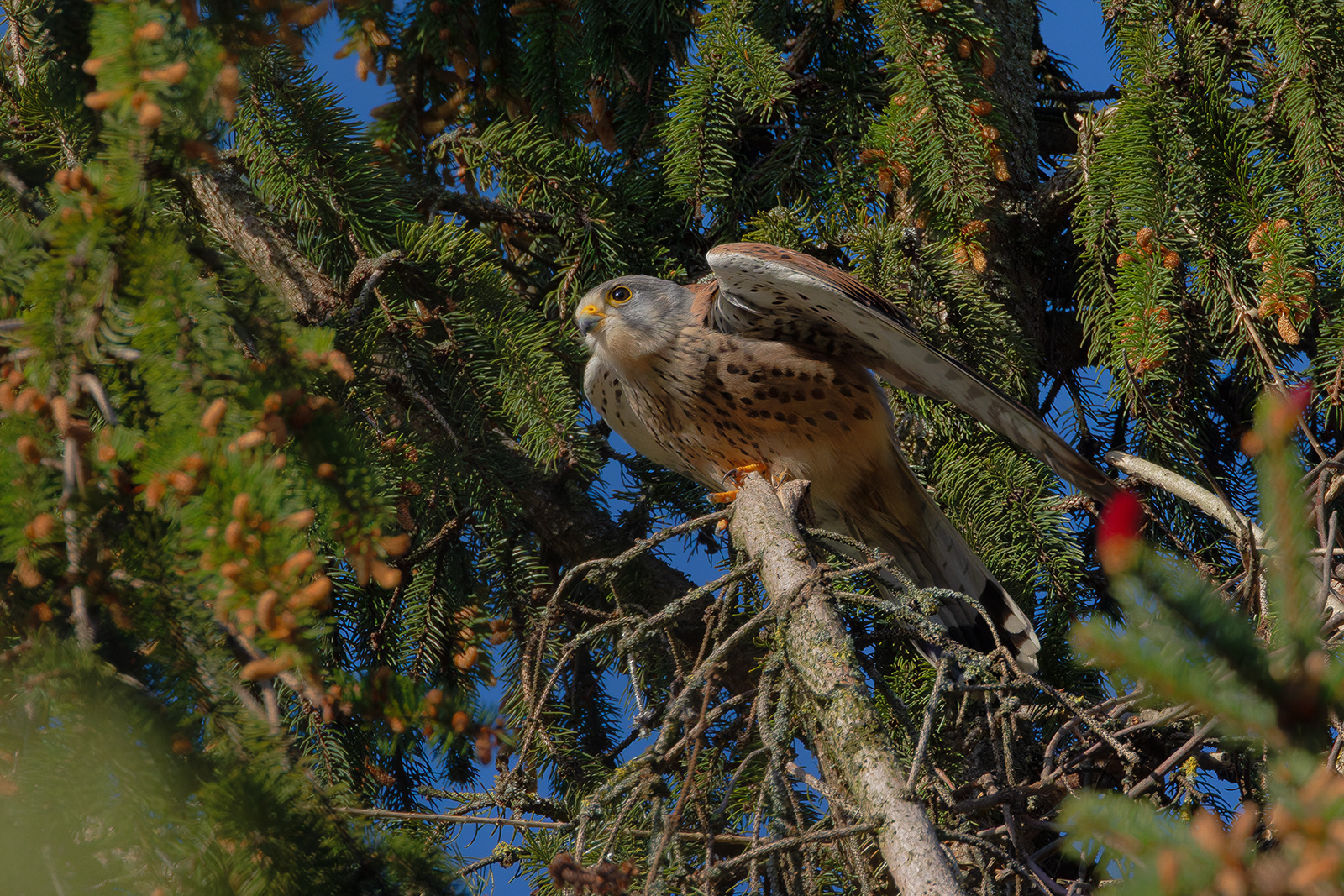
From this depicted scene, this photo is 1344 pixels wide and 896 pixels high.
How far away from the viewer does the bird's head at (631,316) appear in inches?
112

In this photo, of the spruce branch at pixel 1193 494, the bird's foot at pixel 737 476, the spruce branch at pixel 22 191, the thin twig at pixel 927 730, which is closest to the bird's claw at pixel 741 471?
the bird's foot at pixel 737 476

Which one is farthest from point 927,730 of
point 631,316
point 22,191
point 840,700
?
point 631,316

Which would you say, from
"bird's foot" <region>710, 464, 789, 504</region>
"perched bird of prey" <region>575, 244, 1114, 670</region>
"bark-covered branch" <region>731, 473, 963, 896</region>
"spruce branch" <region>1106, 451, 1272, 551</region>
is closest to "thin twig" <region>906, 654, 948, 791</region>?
"bark-covered branch" <region>731, 473, 963, 896</region>

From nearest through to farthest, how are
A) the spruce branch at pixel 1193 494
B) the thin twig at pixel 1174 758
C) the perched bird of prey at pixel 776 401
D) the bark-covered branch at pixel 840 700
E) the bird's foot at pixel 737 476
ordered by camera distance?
the bark-covered branch at pixel 840 700, the thin twig at pixel 1174 758, the spruce branch at pixel 1193 494, the bird's foot at pixel 737 476, the perched bird of prey at pixel 776 401

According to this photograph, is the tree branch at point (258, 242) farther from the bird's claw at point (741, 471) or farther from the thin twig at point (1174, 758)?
the thin twig at point (1174, 758)

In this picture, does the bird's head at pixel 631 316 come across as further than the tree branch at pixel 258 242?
Yes

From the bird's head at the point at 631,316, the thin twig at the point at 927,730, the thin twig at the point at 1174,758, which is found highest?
the bird's head at the point at 631,316

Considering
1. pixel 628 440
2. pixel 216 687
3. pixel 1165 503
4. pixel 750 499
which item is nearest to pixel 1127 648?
pixel 216 687

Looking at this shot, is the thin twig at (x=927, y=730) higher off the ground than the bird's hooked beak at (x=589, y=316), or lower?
lower

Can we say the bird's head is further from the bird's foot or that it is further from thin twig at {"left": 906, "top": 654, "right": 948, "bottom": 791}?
thin twig at {"left": 906, "top": 654, "right": 948, "bottom": 791}

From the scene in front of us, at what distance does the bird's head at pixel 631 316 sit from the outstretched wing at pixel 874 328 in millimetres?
183

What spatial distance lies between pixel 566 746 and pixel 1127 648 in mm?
1942

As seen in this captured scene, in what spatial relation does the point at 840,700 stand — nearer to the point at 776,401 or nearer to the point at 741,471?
the point at 741,471

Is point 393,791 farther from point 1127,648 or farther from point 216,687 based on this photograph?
point 1127,648
